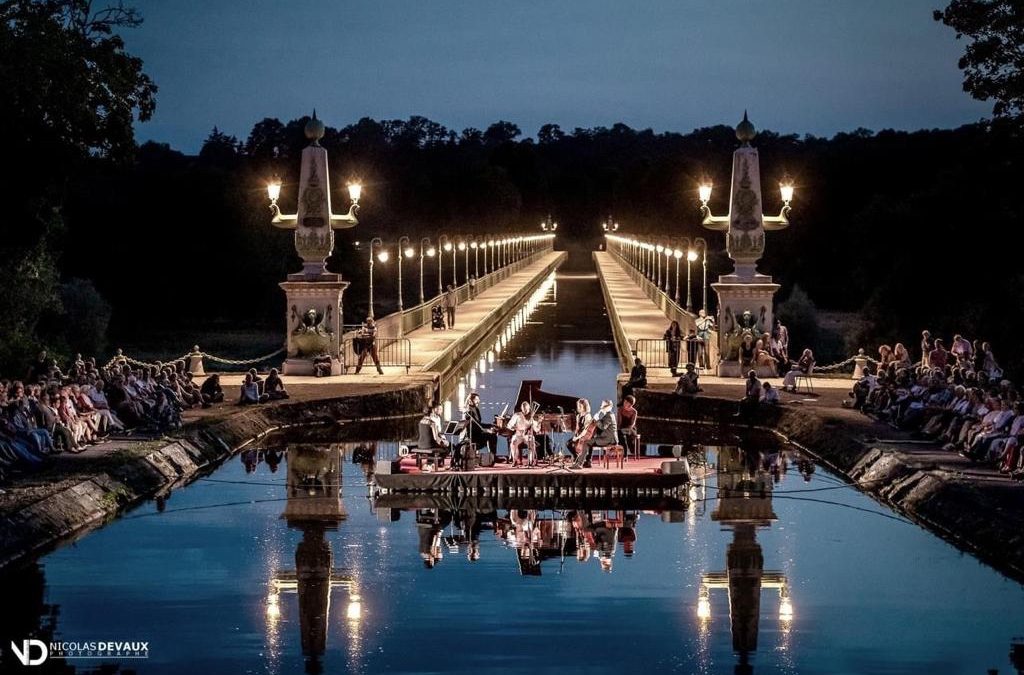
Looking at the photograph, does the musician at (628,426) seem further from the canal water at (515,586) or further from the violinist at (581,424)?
the canal water at (515,586)

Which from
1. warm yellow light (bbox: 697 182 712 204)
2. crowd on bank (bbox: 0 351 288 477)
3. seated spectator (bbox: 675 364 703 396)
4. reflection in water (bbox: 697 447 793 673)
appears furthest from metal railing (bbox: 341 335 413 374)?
reflection in water (bbox: 697 447 793 673)

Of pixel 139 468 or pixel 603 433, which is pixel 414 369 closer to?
pixel 139 468

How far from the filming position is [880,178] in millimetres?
112250

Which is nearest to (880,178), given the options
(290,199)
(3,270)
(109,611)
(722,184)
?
(290,199)

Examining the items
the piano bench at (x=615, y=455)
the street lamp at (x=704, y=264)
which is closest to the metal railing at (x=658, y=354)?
the street lamp at (x=704, y=264)

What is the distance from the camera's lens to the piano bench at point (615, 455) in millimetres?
27578

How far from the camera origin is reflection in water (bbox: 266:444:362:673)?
1858 cm

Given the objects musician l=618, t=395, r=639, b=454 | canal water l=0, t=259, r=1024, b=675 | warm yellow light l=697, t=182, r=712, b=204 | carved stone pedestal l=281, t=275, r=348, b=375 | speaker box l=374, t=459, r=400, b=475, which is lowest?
canal water l=0, t=259, r=1024, b=675

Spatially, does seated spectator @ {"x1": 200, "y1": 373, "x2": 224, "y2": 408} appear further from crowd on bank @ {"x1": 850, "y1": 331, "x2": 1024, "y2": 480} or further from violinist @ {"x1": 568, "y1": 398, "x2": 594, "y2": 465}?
crowd on bank @ {"x1": 850, "y1": 331, "x2": 1024, "y2": 480}

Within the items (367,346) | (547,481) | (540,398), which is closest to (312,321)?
(367,346)

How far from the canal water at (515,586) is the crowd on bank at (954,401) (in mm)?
1906

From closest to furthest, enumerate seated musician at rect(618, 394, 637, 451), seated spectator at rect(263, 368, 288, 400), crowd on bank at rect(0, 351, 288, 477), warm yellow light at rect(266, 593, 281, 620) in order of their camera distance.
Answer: warm yellow light at rect(266, 593, 281, 620) < crowd on bank at rect(0, 351, 288, 477) < seated musician at rect(618, 394, 637, 451) < seated spectator at rect(263, 368, 288, 400)

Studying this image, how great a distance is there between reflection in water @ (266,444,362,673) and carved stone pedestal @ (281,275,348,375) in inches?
347

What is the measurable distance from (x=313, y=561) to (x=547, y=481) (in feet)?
17.2
